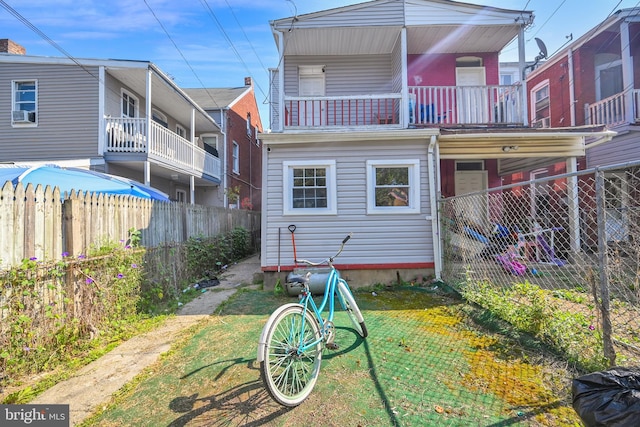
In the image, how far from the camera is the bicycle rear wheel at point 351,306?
342 cm

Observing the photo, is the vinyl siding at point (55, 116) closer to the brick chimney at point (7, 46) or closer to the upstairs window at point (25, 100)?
the upstairs window at point (25, 100)

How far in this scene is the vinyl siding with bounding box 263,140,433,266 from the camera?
6.35m

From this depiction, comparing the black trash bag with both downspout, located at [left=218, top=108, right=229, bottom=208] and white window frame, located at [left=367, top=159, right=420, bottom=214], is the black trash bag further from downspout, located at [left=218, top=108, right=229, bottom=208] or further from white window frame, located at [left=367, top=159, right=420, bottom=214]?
downspout, located at [left=218, top=108, right=229, bottom=208]

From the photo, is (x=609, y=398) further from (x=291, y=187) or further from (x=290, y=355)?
(x=291, y=187)

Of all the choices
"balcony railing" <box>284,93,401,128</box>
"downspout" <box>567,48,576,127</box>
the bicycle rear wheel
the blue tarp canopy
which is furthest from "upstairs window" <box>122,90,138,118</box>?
"downspout" <box>567,48,576,127</box>

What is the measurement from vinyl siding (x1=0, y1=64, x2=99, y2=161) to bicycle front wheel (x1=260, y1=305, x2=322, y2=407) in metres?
10.3

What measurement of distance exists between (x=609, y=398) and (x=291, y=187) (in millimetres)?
5477

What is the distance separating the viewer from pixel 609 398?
163 cm

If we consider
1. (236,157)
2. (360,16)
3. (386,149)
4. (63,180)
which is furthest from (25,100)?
(386,149)

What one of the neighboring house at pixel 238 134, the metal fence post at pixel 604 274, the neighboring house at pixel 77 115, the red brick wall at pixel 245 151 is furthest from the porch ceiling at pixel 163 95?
the metal fence post at pixel 604 274

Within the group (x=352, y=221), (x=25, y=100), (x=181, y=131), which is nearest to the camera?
(x=352, y=221)

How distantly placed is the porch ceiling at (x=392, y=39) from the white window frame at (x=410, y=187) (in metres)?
3.32

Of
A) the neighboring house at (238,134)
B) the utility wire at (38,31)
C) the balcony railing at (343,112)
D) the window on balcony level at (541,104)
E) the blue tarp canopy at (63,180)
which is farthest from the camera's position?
the neighboring house at (238,134)

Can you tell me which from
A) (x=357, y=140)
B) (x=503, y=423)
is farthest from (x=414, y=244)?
(x=503, y=423)
